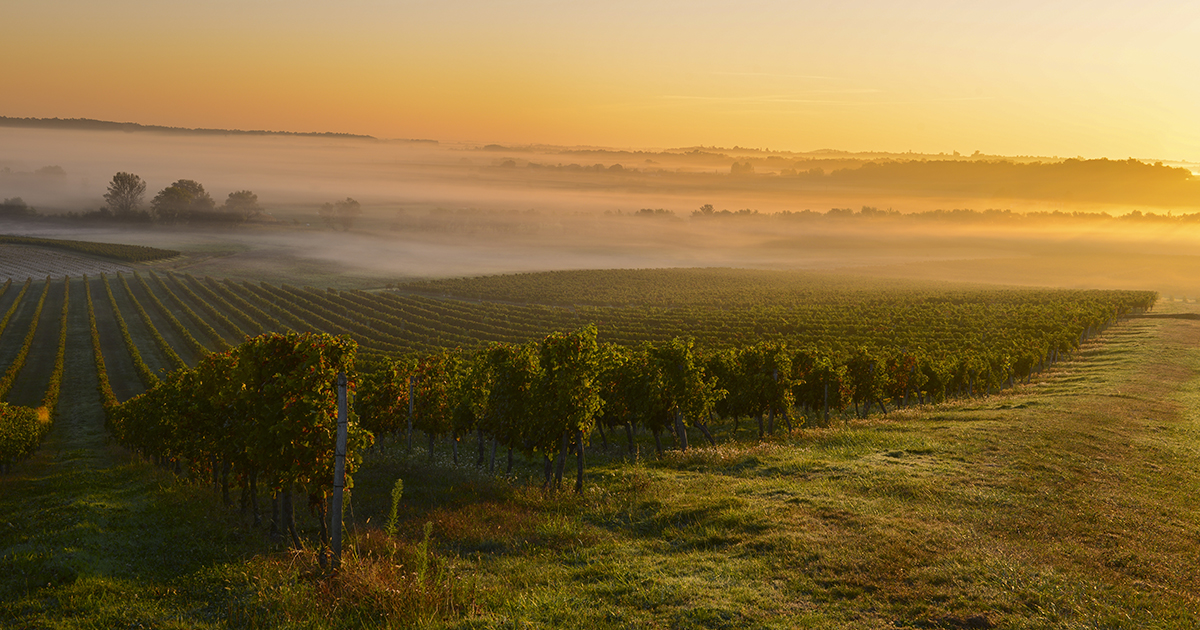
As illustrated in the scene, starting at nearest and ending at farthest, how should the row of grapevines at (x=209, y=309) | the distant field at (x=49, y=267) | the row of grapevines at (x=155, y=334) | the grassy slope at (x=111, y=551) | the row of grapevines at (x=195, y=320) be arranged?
1. the grassy slope at (x=111, y=551)
2. the row of grapevines at (x=155, y=334)
3. the row of grapevines at (x=195, y=320)
4. the row of grapevines at (x=209, y=309)
5. the distant field at (x=49, y=267)

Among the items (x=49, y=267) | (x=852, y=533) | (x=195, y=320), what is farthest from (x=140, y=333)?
(x=852, y=533)

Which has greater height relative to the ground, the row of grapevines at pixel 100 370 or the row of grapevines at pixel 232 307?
the row of grapevines at pixel 232 307

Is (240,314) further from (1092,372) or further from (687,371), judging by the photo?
(1092,372)

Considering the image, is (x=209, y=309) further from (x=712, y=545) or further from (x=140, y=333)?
(x=712, y=545)

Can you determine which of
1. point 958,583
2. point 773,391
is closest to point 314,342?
point 958,583

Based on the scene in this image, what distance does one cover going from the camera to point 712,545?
18.5m

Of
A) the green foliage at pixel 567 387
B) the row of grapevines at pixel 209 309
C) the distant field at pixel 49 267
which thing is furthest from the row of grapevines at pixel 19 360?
the green foliage at pixel 567 387

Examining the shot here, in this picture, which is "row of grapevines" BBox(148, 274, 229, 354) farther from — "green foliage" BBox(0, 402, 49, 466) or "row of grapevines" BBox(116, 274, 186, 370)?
"green foliage" BBox(0, 402, 49, 466)

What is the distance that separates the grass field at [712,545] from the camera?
1380 cm

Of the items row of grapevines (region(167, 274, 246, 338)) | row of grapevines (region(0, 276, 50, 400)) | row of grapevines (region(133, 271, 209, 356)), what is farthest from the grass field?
row of grapevines (region(167, 274, 246, 338))

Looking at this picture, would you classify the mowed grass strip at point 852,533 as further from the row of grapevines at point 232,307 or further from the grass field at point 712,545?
the row of grapevines at point 232,307

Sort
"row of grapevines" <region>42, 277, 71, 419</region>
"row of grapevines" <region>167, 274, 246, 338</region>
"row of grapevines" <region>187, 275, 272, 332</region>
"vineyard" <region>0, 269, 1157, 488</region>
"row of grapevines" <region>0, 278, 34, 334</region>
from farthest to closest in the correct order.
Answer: "row of grapevines" <region>187, 275, 272, 332</region> → "row of grapevines" <region>167, 274, 246, 338</region> → "row of grapevines" <region>0, 278, 34, 334</region> → "row of grapevines" <region>42, 277, 71, 419</region> → "vineyard" <region>0, 269, 1157, 488</region>

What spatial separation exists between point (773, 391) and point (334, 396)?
103 ft

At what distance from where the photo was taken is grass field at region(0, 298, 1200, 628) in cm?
1380
